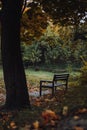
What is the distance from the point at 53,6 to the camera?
53.9ft

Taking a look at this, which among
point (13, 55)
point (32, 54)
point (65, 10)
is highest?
point (65, 10)

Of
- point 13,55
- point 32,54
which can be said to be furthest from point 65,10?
point 32,54

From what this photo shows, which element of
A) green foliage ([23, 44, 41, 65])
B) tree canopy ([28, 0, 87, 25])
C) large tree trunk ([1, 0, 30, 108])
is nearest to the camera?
large tree trunk ([1, 0, 30, 108])

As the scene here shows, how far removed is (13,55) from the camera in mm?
13633

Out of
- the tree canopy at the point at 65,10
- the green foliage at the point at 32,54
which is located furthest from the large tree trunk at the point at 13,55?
the green foliage at the point at 32,54

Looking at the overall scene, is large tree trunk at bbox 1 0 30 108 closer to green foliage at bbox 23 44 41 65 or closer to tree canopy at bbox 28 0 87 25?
tree canopy at bbox 28 0 87 25

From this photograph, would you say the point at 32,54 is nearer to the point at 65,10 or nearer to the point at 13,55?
the point at 65,10

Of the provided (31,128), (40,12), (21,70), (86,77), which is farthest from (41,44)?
(31,128)

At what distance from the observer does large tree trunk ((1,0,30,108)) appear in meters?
13.5

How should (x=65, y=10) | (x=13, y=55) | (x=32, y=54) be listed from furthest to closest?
(x=32, y=54)
(x=65, y=10)
(x=13, y=55)

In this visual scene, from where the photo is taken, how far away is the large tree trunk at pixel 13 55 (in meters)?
13.5

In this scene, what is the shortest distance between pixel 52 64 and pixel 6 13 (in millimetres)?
35464

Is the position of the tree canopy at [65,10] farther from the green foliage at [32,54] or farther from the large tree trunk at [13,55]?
the green foliage at [32,54]

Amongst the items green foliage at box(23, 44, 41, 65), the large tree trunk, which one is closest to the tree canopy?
the large tree trunk
